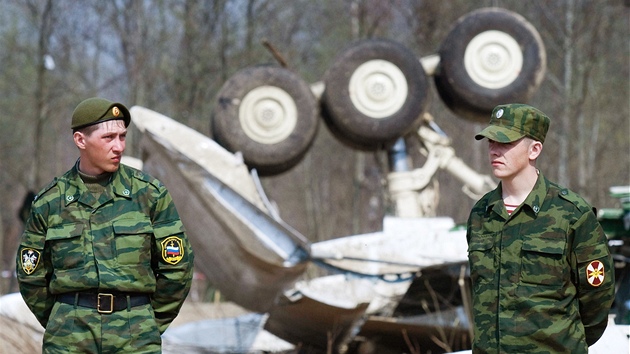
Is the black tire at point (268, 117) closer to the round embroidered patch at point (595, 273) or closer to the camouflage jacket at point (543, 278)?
the camouflage jacket at point (543, 278)

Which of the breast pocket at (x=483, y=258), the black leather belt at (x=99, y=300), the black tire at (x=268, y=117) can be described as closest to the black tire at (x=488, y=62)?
the black tire at (x=268, y=117)

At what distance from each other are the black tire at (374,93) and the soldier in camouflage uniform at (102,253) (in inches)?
192

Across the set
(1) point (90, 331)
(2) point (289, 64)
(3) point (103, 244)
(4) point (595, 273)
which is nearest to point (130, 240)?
(3) point (103, 244)

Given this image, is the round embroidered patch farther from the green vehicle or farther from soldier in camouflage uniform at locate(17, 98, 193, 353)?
the green vehicle

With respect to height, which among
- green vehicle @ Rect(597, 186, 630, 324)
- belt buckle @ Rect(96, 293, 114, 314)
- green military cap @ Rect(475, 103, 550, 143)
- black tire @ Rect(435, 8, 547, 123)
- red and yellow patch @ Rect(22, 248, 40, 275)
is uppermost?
black tire @ Rect(435, 8, 547, 123)

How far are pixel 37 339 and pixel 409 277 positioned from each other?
10.0ft

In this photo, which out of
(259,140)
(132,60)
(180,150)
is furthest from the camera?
(132,60)

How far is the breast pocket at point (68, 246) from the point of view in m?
3.79

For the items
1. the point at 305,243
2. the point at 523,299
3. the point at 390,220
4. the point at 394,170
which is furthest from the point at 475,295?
the point at 394,170

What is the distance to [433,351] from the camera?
8609mm

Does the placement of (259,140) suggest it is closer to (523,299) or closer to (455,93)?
(455,93)

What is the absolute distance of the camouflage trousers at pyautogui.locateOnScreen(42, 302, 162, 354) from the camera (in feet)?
12.3

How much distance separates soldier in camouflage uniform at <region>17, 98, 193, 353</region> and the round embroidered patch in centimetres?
160

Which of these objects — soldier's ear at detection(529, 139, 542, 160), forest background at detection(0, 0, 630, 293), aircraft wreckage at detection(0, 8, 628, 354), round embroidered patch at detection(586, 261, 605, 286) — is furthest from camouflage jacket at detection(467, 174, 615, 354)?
forest background at detection(0, 0, 630, 293)
